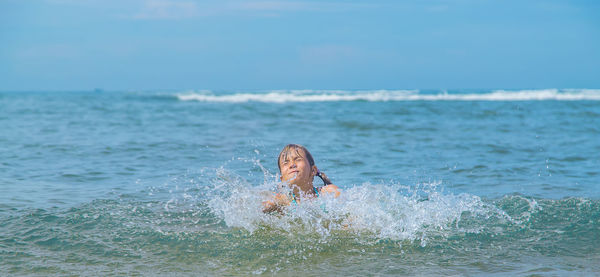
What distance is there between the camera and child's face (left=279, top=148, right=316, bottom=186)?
4.77 meters

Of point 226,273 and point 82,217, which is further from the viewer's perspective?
point 82,217

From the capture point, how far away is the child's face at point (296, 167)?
4.77 meters

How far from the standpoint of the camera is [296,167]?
15.7ft

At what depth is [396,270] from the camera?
351cm

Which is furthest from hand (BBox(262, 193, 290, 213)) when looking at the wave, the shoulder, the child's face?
the wave

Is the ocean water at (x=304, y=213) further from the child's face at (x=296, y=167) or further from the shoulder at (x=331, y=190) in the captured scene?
the child's face at (x=296, y=167)

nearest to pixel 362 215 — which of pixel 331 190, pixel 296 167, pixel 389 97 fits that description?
pixel 331 190

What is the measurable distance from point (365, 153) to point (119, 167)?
4.21 metres

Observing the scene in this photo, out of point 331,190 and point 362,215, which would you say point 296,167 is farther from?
point 362,215

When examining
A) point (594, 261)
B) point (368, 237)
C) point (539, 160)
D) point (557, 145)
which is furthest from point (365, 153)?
point (594, 261)

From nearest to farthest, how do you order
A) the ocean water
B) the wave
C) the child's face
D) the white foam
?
the ocean water
the white foam
the child's face
the wave

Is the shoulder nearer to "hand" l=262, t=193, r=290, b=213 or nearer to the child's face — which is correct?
the child's face

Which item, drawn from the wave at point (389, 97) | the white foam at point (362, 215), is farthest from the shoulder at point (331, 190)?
the wave at point (389, 97)

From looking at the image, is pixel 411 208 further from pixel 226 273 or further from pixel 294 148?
pixel 226 273
